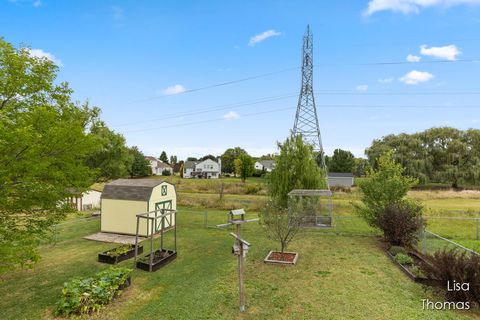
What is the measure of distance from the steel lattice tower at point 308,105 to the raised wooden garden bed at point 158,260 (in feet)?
47.8

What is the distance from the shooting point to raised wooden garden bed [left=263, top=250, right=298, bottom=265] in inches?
429

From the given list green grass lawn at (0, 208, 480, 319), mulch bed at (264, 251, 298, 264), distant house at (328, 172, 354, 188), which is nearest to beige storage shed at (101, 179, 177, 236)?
green grass lawn at (0, 208, 480, 319)

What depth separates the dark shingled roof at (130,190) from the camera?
15591 mm

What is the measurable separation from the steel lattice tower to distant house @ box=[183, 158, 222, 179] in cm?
4986

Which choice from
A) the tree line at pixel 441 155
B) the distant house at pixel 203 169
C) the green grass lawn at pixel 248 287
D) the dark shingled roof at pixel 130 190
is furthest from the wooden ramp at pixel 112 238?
the distant house at pixel 203 169

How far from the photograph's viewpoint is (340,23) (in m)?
15.5

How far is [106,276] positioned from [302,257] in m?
7.85

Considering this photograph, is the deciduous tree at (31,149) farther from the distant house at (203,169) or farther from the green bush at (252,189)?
the distant house at (203,169)

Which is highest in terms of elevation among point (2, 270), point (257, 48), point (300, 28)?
point (300, 28)

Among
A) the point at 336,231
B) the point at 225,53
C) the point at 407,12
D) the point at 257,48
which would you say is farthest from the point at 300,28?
the point at 336,231

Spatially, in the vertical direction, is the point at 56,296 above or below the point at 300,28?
below

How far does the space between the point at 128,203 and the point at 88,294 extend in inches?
352

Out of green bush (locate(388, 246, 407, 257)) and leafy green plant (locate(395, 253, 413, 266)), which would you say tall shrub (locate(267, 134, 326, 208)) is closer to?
green bush (locate(388, 246, 407, 257))

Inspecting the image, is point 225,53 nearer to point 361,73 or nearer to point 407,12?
point 361,73
